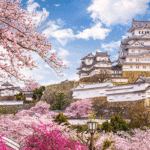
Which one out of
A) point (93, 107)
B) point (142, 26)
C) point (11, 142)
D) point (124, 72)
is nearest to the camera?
point (11, 142)

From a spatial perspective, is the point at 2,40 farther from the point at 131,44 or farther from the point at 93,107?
the point at 131,44

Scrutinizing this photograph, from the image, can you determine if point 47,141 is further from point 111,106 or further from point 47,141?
point 111,106

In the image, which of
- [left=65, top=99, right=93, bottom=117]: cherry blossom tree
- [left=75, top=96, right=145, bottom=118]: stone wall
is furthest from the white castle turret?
[left=65, top=99, right=93, bottom=117]: cherry blossom tree

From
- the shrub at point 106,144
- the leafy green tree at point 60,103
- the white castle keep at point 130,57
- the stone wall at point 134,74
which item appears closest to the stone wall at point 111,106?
the leafy green tree at point 60,103

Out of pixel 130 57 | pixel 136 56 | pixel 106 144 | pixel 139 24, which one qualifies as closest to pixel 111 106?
pixel 106 144

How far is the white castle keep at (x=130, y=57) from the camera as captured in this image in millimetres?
33219

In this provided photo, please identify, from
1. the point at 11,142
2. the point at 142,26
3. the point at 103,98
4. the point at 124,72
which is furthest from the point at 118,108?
the point at 142,26

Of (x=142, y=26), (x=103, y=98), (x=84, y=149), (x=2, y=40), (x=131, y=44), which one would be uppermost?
(x=142, y=26)

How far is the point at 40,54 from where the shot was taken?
7586 millimetres

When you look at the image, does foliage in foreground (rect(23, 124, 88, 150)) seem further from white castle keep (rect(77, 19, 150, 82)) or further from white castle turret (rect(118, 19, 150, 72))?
white castle turret (rect(118, 19, 150, 72))

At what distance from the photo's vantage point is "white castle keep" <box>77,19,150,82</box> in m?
33.2

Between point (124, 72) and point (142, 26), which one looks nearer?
point (124, 72)

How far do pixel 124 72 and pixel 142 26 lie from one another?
31.8 ft

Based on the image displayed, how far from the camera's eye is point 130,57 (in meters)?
33.5
